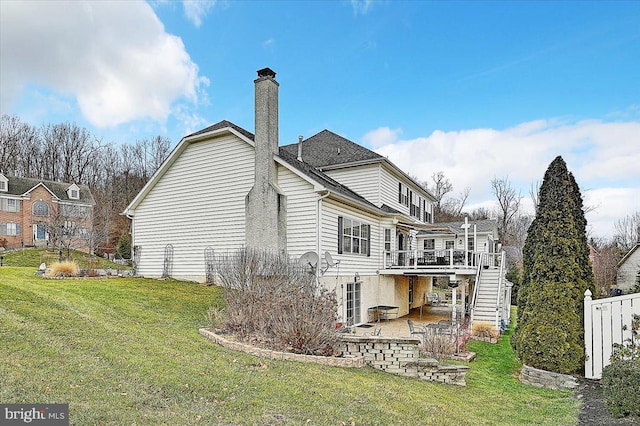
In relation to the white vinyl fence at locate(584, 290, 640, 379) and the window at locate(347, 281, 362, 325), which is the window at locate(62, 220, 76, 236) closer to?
the window at locate(347, 281, 362, 325)

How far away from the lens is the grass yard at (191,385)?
169 inches

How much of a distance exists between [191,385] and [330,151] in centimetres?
1700

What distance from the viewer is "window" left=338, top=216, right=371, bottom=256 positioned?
47.8 ft

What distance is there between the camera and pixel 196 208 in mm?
16047

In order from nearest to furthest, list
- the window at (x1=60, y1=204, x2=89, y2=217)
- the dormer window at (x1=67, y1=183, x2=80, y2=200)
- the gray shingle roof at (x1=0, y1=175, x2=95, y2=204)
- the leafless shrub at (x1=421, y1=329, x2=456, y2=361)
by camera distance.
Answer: the leafless shrub at (x1=421, y1=329, x2=456, y2=361) < the window at (x1=60, y1=204, x2=89, y2=217) < the gray shingle roof at (x1=0, y1=175, x2=95, y2=204) < the dormer window at (x1=67, y1=183, x2=80, y2=200)

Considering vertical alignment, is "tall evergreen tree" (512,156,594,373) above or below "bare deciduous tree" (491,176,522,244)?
below

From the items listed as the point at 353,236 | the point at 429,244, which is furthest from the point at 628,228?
the point at 353,236

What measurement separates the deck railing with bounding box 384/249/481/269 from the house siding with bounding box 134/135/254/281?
22.4ft

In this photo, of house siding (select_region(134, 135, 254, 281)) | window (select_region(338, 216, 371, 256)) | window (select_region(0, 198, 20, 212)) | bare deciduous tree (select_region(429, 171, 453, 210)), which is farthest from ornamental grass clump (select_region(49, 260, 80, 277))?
bare deciduous tree (select_region(429, 171, 453, 210))

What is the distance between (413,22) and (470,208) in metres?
41.7

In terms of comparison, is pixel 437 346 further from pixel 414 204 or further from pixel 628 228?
pixel 628 228

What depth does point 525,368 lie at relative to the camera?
8180 mm

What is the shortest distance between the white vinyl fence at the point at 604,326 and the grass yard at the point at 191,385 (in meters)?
1.33

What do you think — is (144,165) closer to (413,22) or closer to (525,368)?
(413,22)
